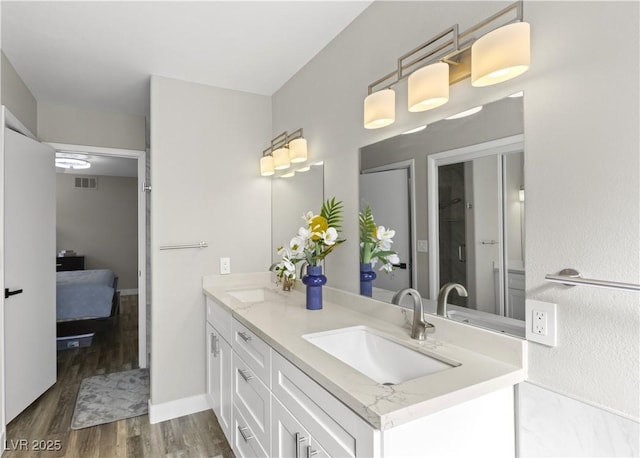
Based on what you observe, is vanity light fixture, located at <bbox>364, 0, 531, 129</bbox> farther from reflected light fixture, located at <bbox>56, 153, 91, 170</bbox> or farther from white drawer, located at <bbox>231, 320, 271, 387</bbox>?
reflected light fixture, located at <bbox>56, 153, 91, 170</bbox>

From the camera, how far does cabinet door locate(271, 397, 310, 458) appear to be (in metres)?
1.18

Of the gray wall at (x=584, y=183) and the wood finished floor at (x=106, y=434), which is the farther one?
the wood finished floor at (x=106, y=434)

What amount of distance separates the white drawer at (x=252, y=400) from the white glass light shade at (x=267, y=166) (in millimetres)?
1310

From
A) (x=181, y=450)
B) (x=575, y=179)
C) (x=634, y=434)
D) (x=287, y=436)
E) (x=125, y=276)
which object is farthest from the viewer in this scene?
(x=125, y=276)

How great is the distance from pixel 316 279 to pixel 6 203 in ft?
6.82

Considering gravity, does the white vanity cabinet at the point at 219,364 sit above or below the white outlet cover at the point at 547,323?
below

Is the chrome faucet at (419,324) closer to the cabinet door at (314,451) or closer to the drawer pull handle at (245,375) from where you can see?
the cabinet door at (314,451)

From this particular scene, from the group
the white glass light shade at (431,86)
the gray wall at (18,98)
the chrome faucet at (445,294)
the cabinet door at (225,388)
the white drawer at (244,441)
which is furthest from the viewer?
the gray wall at (18,98)

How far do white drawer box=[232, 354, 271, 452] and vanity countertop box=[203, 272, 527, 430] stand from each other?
0.23 meters

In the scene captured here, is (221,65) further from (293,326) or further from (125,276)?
(125,276)

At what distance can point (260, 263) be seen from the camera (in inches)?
112

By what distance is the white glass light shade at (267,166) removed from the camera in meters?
2.61

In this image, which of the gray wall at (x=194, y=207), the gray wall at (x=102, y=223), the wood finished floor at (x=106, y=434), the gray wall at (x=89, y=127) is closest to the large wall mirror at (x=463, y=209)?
the gray wall at (x=194, y=207)

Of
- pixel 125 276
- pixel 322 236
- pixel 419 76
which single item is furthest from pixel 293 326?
pixel 125 276
